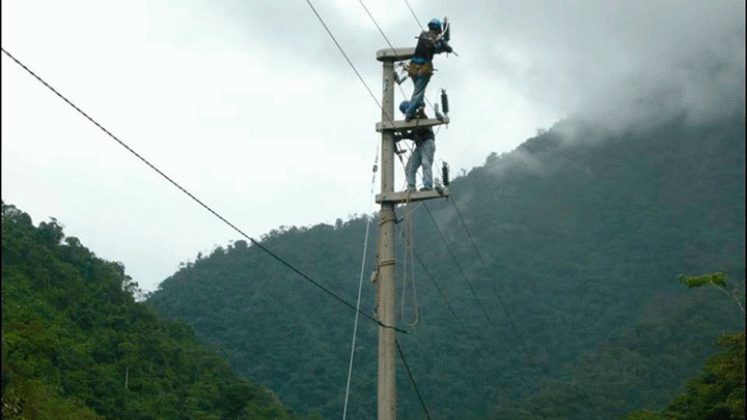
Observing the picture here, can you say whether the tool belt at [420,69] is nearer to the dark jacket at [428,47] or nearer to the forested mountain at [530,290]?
the dark jacket at [428,47]

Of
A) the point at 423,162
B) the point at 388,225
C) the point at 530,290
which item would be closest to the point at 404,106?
the point at 423,162

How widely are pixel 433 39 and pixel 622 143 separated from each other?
114m

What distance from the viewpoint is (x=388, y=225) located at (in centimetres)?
1181

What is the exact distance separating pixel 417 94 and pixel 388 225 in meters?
1.55

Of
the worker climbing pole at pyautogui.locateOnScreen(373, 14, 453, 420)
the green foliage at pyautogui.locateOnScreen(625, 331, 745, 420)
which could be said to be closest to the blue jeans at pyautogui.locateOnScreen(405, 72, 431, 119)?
the worker climbing pole at pyautogui.locateOnScreen(373, 14, 453, 420)

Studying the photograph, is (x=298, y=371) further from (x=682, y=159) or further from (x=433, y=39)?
(x=682, y=159)

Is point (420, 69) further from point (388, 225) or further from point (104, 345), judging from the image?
point (104, 345)

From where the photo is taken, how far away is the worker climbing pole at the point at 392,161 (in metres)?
11.5

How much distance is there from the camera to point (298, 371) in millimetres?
64812

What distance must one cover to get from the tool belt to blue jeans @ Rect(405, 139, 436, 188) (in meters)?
0.76

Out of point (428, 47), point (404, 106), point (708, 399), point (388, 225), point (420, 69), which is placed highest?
point (428, 47)

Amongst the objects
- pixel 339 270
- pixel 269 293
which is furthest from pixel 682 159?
pixel 269 293

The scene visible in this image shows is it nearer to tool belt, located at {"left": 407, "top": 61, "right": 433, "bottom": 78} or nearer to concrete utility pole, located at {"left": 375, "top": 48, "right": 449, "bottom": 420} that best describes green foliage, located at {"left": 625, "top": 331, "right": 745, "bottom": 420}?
concrete utility pole, located at {"left": 375, "top": 48, "right": 449, "bottom": 420}

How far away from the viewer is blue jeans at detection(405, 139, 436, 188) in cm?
1202
